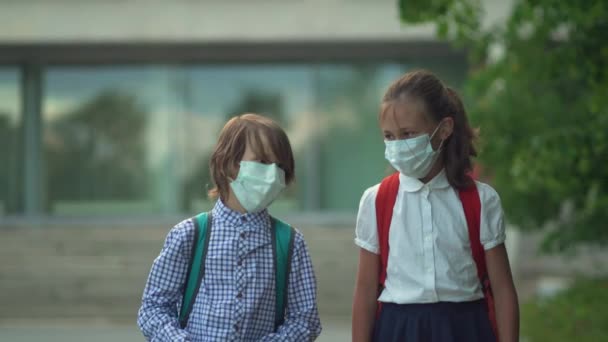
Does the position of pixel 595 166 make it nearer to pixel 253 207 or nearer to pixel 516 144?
pixel 516 144

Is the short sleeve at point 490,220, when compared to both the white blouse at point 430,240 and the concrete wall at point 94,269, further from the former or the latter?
the concrete wall at point 94,269

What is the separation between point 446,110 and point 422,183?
265mm

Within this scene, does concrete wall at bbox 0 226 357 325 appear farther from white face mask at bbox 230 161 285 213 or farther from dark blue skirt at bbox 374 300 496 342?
white face mask at bbox 230 161 285 213

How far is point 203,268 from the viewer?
12.4 feet

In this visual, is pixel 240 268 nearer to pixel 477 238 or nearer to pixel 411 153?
pixel 411 153

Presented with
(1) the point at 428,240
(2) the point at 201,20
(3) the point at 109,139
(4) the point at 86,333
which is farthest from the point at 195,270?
(3) the point at 109,139

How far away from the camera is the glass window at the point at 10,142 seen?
1650 cm

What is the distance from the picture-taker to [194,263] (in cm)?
379

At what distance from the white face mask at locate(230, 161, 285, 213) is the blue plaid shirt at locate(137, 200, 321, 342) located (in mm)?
76

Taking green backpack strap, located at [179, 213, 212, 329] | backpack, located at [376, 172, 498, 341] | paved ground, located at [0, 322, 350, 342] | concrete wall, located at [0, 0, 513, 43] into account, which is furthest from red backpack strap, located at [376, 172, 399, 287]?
concrete wall, located at [0, 0, 513, 43]

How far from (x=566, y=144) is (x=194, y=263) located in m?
3.84

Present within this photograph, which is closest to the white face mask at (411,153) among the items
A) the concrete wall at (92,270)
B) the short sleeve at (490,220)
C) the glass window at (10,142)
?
the short sleeve at (490,220)

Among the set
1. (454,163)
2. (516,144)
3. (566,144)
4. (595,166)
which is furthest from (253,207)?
(516,144)

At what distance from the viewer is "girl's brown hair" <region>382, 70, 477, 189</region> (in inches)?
157
